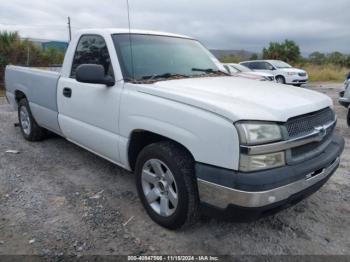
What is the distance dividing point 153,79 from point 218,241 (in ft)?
5.46

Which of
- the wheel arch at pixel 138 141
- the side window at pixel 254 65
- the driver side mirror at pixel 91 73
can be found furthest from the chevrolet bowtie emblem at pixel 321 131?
the side window at pixel 254 65

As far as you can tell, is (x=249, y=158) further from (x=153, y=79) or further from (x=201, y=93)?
(x=153, y=79)

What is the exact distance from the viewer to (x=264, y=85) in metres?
3.41

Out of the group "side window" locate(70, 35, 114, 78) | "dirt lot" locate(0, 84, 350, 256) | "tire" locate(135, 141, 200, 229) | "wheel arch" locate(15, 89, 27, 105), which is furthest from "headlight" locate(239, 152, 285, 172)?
"wheel arch" locate(15, 89, 27, 105)

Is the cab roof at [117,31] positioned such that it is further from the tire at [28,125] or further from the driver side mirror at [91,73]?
the tire at [28,125]

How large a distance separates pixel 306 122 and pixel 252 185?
79cm

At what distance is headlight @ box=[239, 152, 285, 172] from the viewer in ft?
7.63

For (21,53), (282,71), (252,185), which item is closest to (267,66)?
(282,71)

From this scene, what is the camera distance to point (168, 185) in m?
2.89

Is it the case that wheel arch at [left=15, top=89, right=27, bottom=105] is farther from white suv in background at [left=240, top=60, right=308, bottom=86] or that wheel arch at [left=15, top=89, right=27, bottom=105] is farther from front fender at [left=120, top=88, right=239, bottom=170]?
white suv in background at [left=240, top=60, right=308, bottom=86]

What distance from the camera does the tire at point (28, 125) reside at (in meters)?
5.49

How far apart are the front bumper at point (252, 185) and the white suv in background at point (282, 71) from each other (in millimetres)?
16409

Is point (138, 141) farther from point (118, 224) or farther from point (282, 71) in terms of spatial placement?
point (282, 71)

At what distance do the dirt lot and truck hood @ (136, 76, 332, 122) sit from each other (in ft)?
3.74
